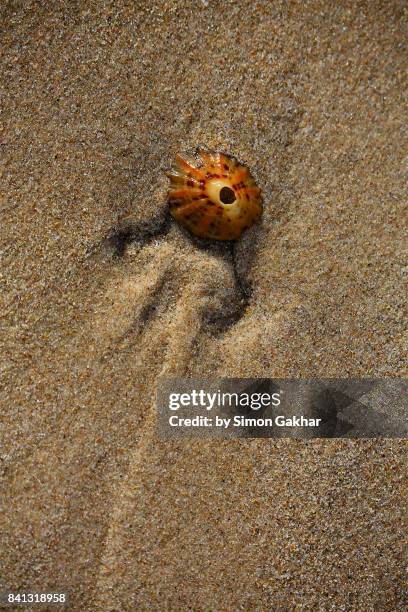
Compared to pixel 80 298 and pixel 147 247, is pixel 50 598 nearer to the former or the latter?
pixel 80 298

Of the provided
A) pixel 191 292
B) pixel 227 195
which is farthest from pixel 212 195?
pixel 191 292

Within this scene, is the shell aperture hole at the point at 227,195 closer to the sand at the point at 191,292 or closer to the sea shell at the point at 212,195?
the sea shell at the point at 212,195

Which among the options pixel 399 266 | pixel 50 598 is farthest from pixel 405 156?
pixel 50 598

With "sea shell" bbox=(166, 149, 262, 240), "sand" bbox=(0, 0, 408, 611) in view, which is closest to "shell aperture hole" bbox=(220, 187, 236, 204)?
"sea shell" bbox=(166, 149, 262, 240)

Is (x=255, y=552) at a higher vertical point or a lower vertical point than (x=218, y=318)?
lower

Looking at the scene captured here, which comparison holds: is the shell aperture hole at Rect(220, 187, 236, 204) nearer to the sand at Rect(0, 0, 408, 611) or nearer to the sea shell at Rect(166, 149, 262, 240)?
the sea shell at Rect(166, 149, 262, 240)
